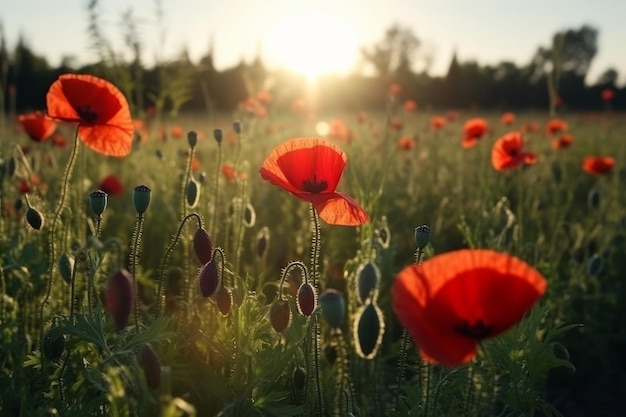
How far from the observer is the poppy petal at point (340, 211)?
1765 millimetres

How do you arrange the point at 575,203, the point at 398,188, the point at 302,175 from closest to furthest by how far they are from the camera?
the point at 302,175, the point at 398,188, the point at 575,203

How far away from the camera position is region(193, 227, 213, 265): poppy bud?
183 centimetres

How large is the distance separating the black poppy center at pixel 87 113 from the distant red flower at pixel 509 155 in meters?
2.15

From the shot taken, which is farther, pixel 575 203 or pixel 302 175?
pixel 575 203

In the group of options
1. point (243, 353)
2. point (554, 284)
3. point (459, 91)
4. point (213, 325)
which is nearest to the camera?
point (243, 353)

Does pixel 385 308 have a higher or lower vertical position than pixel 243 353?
lower

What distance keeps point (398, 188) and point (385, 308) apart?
2377 millimetres

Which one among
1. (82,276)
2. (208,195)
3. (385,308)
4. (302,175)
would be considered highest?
(302,175)

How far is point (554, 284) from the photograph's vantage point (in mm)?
3123

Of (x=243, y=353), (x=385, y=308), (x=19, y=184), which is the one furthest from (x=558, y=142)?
(x=243, y=353)

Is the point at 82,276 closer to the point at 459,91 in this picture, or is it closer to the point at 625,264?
the point at 625,264

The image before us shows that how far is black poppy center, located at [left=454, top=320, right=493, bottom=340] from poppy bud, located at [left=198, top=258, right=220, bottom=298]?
684mm

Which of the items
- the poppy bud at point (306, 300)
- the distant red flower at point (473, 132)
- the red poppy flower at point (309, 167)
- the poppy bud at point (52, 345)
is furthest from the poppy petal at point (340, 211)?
the distant red flower at point (473, 132)

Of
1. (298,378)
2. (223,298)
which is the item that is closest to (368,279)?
(223,298)
